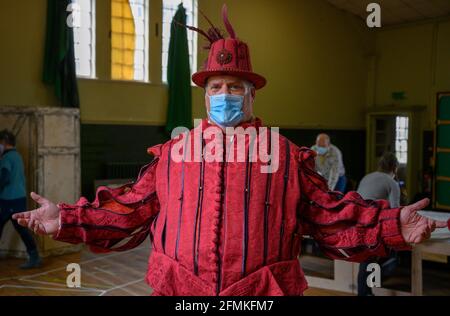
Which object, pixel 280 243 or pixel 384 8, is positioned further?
pixel 384 8

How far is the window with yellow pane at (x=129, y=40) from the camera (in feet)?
23.3

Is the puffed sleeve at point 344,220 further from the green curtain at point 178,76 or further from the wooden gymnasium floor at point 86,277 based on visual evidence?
the green curtain at point 178,76

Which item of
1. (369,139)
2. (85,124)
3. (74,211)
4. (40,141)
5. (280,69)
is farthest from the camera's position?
(369,139)

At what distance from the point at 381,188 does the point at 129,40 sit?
4.58 meters

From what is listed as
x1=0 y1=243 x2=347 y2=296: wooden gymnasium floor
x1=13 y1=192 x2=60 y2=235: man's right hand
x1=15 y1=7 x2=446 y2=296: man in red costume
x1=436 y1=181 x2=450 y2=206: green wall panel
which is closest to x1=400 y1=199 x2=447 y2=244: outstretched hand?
x1=15 y1=7 x2=446 y2=296: man in red costume

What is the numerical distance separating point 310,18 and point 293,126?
2.11m

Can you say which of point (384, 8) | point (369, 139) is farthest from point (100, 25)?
point (369, 139)

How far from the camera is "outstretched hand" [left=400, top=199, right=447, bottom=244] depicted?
5.29 feet

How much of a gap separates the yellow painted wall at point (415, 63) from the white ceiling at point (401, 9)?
0.19 metres

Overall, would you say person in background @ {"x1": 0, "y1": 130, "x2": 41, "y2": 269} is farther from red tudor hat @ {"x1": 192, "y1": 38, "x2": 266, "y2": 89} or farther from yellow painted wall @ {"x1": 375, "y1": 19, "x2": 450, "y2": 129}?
yellow painted wall @ {"x1": 375, "y1": 19, "x2": 450, "y2": 129}

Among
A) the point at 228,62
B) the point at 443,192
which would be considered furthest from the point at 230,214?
the point at 443,192
